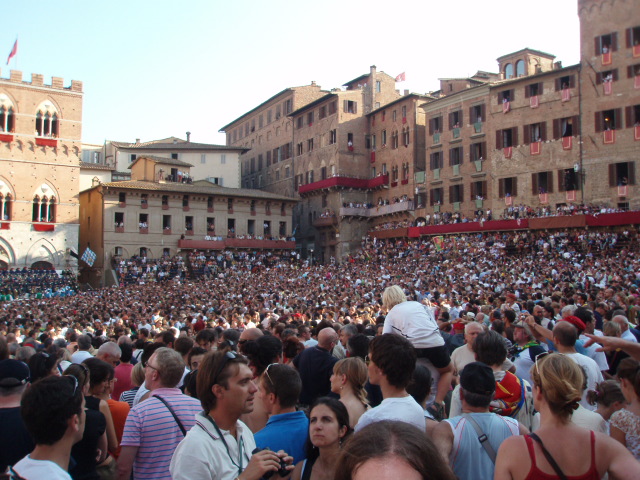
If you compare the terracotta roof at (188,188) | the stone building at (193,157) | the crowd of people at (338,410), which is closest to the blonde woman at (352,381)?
the crowd of people at (338,410)

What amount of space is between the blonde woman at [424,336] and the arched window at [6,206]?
47.0 meters

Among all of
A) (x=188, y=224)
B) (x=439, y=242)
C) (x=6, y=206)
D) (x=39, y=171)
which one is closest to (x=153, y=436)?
(x=439, y=242)

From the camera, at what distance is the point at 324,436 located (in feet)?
12.3

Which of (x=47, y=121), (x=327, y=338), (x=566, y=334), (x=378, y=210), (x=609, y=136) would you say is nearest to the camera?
(x=566, y=334)

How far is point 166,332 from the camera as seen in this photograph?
8344mm

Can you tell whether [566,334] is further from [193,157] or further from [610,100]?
[193,157]

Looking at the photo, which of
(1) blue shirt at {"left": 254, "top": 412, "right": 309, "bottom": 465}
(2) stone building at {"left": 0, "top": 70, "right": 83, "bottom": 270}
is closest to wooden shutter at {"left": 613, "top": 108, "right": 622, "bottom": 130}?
(1) blue shirt at {"left": 254, "top": 412, "right": 309, "bottom": 465}

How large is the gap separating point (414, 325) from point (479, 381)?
203cm

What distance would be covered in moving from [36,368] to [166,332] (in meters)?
2.41

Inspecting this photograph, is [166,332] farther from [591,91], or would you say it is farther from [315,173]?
[315,173]

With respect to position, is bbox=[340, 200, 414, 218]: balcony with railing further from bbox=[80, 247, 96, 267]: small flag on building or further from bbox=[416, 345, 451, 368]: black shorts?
bbox=[416, 345, 451, 368]: black shorts

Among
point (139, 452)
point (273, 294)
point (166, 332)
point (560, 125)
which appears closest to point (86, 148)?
point (273, 294)

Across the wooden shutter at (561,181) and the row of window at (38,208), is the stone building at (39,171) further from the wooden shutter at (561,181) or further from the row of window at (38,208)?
the wooden shutter at (561,181)

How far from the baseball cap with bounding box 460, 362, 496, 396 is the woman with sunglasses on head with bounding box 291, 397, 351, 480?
0.96m
